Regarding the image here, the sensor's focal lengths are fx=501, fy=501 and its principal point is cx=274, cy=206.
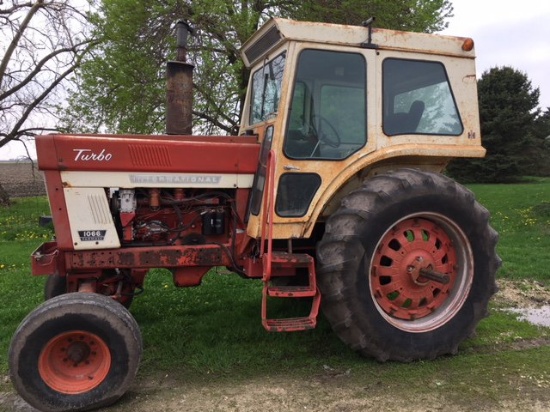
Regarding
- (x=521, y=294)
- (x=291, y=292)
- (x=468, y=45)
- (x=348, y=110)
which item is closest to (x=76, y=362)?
(x=291, y=292)

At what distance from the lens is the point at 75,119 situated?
46.0ft

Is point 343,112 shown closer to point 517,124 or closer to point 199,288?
point 199,288

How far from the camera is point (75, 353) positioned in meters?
3.33

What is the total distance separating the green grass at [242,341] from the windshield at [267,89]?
190cm

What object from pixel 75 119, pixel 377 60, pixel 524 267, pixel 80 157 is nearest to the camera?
pixel 80 157

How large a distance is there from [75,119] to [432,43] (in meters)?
12.1

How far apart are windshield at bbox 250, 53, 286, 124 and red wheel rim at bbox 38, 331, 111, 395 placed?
2120mm

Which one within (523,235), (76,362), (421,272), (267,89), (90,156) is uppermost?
(267,89)

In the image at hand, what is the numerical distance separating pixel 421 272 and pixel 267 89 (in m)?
1.97

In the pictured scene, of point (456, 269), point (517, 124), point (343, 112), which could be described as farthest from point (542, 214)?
point (517, 124)

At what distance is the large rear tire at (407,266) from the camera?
3.65m

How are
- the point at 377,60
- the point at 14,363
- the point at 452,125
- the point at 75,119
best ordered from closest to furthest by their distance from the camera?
the point at 14,363
the point at 377,60
the point at 452,125
the point at 75,119

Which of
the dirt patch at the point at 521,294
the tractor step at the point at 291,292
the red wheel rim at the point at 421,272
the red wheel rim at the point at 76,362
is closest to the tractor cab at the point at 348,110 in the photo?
the tractor step at the point at 291,292

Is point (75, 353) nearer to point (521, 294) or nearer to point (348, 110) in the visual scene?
point (348, 110)
